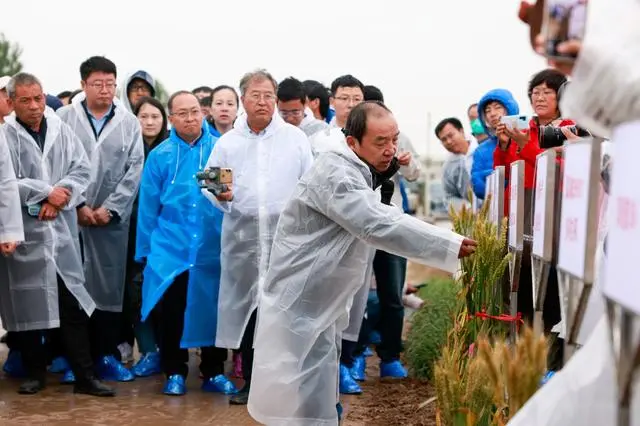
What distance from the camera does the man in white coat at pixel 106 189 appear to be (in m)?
7.81

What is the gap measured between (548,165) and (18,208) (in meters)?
4.16

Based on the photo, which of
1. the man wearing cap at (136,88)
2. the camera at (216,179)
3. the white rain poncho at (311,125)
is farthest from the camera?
the man wearing cap at (136,88)

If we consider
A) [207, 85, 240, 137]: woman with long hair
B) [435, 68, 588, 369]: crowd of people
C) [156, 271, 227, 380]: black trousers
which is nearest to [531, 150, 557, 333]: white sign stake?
[435, 68, 588, 369]: crowd of people

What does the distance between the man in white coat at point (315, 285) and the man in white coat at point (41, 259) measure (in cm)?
242

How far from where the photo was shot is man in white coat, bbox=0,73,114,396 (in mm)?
7074

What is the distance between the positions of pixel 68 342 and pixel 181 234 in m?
1.03

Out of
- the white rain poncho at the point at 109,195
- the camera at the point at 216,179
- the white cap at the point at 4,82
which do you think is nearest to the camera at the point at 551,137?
the camera at the point at 216,179

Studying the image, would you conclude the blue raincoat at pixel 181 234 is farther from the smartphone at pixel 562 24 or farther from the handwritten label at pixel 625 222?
the handwritten label at pixel 625 222

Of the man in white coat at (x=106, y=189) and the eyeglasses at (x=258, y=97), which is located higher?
the eyeglasses at (x=258, y=97)

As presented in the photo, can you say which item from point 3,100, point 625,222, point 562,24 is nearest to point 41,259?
point 3,100

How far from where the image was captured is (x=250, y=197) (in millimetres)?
6809

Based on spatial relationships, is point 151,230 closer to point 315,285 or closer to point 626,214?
point 315,285

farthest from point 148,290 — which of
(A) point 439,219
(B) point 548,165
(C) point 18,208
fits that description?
(A) point 439,219

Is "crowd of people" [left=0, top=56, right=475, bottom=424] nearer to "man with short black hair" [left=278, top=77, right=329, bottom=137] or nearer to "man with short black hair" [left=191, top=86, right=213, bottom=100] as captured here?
A: "man with short black hair" [left=278, top=77, right=329, bottom=137]
